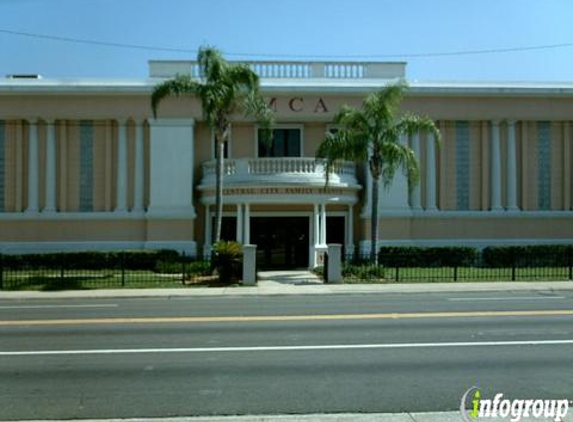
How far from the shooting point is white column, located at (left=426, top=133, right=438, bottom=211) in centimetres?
3200

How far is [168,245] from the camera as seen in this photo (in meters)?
30.6

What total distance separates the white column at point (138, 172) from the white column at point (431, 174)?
14.7 meters

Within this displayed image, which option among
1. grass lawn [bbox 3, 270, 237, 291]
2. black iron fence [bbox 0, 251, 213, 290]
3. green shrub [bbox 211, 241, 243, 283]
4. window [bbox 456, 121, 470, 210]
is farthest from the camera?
window [bbox 456, 121, 470, 210]

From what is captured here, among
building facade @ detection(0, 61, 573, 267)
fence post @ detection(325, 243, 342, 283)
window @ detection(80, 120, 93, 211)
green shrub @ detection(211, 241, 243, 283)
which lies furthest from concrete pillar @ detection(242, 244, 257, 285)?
window @ detection(80, 120, 93, 211)

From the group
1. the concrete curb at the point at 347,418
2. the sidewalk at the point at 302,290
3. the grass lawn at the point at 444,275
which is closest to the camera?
the concrete curb at the point at 347,418

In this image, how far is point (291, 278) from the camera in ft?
80.9

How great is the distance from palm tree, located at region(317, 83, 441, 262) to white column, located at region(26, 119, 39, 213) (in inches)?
601

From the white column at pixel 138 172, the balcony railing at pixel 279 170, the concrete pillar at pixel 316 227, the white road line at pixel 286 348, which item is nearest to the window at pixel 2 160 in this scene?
the white column at pixel 138 172

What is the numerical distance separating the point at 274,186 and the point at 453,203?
33.3 feet

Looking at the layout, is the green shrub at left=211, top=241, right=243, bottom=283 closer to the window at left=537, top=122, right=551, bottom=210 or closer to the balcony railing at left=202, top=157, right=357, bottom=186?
the balcony railing at left=202, top=157, right=357, bottom=186

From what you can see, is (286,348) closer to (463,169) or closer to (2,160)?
(463,169)

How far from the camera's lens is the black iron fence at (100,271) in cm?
2191

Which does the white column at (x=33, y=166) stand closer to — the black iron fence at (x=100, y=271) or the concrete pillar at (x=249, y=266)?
the black iron fence at (x=100, y=271)

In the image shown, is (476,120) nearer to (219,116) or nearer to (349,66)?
(349,66)
